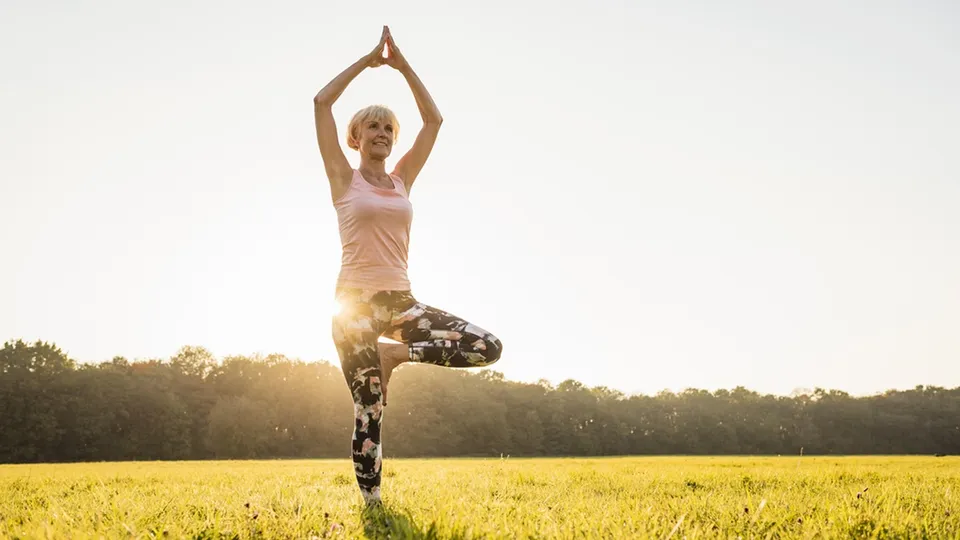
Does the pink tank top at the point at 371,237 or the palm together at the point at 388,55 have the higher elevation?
the palm together at the point at 388,55

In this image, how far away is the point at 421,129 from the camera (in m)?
5.91

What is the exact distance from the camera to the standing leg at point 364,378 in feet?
16.1

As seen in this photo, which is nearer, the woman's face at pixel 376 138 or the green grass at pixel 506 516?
the green grass at pixel 506 516

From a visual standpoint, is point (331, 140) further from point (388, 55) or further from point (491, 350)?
point (491, 350)

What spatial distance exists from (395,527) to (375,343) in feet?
5.14

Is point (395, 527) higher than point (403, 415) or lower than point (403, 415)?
lower

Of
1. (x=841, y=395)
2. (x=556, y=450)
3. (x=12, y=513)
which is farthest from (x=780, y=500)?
(x=841, y=395)

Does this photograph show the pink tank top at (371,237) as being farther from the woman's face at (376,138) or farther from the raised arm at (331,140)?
the woman's face at (376,138)

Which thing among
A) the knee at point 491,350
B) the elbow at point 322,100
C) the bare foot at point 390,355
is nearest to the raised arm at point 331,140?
the elbow at point 322,100

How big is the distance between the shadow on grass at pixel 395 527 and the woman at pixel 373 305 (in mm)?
501

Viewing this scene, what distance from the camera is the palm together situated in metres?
5.39

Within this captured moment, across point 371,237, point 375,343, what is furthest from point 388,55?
point 375,343

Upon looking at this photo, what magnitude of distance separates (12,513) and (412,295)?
11.2 feet

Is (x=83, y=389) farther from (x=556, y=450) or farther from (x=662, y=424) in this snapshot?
(x=662, y=424)
